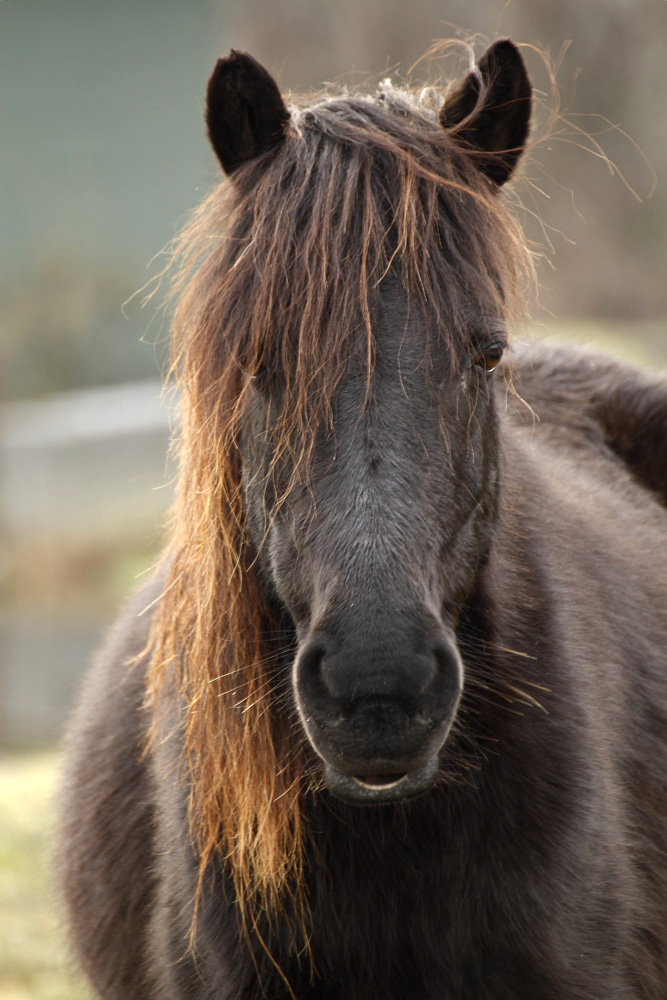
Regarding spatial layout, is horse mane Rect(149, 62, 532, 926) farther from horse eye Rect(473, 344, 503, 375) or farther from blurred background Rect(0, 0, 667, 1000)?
blurred background Rect(0, 0, 667, 1000)

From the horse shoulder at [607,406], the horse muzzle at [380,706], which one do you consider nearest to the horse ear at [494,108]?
the horse muzzle at [380,706]

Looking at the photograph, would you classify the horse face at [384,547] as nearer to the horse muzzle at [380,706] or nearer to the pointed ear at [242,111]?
the horse muzzle at [380,706]

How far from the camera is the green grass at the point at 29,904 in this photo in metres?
3.73

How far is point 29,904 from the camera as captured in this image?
172 inches

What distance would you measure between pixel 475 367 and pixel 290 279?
370 mm

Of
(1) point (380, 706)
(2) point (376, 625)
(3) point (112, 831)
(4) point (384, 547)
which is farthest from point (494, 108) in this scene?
(3) point (112, 831)

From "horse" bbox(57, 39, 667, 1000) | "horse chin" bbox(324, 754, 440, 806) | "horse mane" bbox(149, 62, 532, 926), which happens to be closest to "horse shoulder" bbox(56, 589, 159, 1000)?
"horse" bbox(57, 39, 667, 1000)

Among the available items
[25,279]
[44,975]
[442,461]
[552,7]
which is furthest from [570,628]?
[25,279]

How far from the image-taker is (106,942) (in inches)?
107

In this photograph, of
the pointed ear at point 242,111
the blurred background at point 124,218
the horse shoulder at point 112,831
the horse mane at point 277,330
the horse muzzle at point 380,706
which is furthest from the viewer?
the blurred background at point 124,218

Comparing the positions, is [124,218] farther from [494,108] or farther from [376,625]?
[376,625]

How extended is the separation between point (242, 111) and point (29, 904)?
3.51 metres

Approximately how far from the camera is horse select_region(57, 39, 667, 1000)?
1.71 meters

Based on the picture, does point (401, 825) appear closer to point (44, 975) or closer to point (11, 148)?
point (44, 975)
